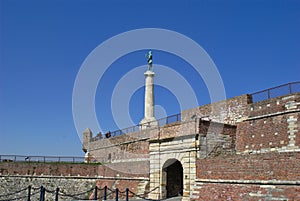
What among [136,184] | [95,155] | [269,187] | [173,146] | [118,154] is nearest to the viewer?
[269,187]

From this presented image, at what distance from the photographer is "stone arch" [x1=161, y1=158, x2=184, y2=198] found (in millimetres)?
15820

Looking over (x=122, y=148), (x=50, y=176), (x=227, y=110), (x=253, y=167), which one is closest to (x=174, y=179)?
(x=227, y=110)

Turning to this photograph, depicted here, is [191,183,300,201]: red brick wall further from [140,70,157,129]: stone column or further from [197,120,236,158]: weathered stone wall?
[140,70,157,129]: stone column

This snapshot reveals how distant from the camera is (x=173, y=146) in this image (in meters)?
15.2

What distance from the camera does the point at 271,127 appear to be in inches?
595

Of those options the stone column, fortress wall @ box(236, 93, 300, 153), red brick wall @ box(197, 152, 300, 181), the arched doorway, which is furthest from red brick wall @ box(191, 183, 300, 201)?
the stone column

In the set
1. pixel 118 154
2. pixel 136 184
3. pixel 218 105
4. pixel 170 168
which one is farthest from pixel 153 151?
pixel 118 154

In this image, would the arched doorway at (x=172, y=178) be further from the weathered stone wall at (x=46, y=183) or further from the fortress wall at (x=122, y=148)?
the weathered stone wall at (x=46, y=183)

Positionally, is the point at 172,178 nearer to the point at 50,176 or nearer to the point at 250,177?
the point at 250,177

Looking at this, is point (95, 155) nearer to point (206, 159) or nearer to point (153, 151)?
point (153, 151)

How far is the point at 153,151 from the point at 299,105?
23.3ft

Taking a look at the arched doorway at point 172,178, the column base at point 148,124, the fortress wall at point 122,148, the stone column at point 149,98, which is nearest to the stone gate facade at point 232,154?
the arched doorway at point 172,178

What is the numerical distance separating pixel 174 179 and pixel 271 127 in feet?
17.8

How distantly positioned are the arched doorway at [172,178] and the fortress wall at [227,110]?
12.6ft
